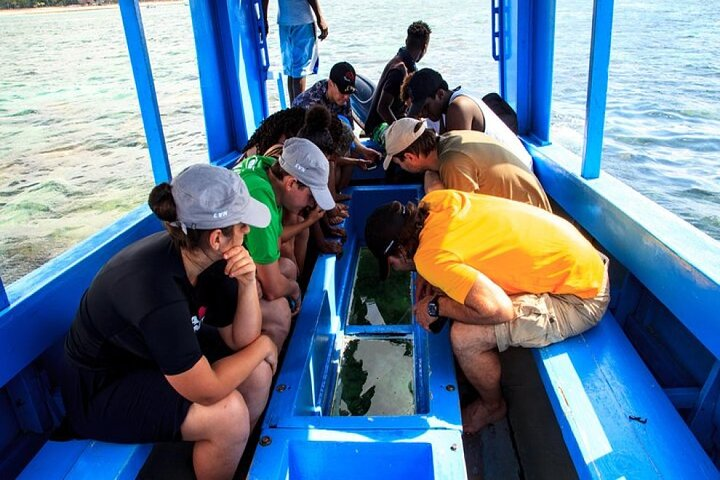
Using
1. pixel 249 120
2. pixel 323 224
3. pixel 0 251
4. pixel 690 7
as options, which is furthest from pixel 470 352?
pixel 690 7

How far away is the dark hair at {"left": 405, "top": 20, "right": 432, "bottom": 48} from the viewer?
4184 mm

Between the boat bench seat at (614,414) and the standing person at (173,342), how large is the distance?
100 cm

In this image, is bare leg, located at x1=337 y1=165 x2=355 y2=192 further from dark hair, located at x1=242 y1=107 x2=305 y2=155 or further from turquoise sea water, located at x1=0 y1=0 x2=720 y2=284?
turquoise sea water, located at x1=0 y1=0 x2=720 y2=284

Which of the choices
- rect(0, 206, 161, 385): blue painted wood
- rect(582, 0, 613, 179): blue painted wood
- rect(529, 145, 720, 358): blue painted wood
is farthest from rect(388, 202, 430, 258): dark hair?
rect(0, 206, 161, 385): blue painted wood

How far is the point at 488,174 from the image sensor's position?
2.54m

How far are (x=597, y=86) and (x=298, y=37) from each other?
303 centimetres

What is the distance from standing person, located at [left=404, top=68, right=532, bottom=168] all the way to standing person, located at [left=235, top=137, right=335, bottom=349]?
1.09 m

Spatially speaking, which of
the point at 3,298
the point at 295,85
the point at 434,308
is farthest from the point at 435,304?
the point at 295,85

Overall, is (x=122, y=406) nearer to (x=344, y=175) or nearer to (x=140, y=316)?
A: (x=140, y=316)

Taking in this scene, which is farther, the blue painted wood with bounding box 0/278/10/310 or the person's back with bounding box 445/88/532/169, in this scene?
the person's back with bounding box 445/88/532/169

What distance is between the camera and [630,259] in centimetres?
213

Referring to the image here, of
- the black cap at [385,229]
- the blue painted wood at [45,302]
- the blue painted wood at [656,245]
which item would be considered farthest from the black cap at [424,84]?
the blue painted wood at [45,302]

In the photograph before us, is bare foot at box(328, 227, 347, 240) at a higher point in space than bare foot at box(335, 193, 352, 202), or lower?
lower

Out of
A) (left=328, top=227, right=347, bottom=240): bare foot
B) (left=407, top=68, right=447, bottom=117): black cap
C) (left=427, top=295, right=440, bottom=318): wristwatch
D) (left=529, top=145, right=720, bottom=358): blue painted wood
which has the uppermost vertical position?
(left=407, top=68, right=447, bottom=117): black cap
